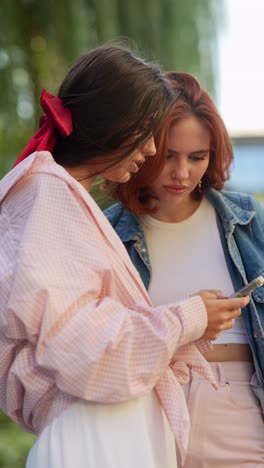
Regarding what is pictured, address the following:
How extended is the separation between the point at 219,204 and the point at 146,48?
237 cm

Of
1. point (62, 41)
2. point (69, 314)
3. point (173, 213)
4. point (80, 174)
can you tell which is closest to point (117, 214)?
point (173, 213)

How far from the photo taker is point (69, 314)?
1.36 meters

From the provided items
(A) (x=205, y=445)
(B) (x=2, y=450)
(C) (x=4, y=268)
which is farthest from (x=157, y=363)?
(B) (x=2, y=450)

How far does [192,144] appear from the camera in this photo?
80.4 inches

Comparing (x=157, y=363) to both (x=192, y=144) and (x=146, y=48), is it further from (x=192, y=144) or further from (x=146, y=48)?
(x=146, y=48)

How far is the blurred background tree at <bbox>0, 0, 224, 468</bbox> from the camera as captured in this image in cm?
425

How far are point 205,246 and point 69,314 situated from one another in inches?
32.3

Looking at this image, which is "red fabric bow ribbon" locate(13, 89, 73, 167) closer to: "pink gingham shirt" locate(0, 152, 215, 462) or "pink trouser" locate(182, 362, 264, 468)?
"pink gingham shirt" locate(0, 152, 215, 462)

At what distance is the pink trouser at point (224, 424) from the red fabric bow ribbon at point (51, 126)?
28.5 inches

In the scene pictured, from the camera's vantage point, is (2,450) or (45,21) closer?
(2,450)

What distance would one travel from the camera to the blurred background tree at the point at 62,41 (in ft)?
13.9

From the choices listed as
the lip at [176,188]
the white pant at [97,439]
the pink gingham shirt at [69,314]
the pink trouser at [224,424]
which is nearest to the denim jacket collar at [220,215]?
the lip at [176,188]

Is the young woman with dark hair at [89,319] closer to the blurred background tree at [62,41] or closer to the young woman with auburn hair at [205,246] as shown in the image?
the young woman with auburn hair at [205,246]

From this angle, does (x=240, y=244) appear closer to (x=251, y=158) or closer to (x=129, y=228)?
(x=129, y=228)
